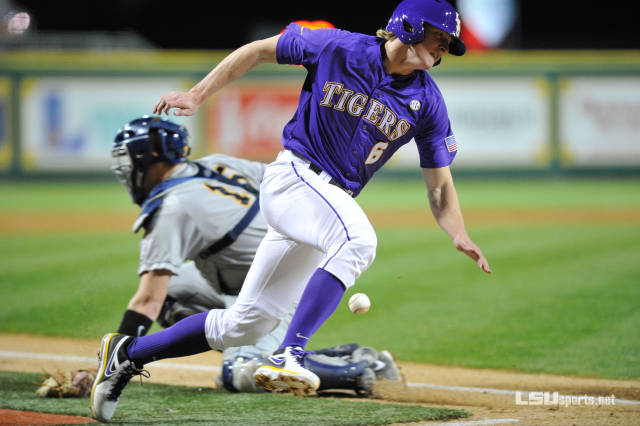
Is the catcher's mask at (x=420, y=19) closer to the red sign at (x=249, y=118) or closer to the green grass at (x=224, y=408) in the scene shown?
the green grass at (x=224, y=408)

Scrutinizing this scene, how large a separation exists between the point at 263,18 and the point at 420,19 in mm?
27163

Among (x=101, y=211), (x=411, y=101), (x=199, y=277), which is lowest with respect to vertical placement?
(x=101, y=211)

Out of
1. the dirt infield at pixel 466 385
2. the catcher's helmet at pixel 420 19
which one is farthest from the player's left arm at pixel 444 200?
the dirt infield at pixel 466 385

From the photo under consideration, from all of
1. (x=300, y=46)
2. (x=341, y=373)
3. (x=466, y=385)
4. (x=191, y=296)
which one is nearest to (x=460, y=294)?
(x=466, y=385)

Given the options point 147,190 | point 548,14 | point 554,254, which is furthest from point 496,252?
point 548,14

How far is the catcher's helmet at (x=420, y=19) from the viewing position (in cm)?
352

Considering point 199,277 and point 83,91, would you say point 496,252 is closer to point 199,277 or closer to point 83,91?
point 199,277

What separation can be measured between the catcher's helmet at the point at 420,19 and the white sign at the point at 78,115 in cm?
1369

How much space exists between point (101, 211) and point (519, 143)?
8856mm

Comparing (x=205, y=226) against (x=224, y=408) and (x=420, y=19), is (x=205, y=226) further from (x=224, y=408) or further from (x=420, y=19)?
(x=420, y=19)

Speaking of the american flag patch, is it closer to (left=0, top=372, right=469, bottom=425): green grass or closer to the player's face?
the player's face

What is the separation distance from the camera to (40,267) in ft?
28.2

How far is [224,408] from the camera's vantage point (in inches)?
159

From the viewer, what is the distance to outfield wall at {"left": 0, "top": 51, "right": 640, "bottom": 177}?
56.8ft
